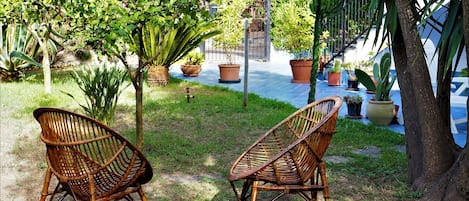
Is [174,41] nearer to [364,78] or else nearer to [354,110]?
[364,78]

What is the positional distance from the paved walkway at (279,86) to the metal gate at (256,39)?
2.78 feet

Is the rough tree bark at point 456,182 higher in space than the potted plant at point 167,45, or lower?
lower

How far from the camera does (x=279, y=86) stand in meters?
9.91

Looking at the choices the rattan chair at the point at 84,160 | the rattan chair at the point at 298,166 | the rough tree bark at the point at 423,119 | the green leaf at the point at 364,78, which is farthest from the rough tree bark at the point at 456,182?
the green leaf at the point at 364,78

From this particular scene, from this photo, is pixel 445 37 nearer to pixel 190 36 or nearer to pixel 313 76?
pixel 313 76

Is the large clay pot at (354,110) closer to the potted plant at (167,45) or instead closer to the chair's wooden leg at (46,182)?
the potted plant at (167,45)

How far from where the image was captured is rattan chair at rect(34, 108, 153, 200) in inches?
115

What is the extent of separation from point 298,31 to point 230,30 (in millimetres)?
1411

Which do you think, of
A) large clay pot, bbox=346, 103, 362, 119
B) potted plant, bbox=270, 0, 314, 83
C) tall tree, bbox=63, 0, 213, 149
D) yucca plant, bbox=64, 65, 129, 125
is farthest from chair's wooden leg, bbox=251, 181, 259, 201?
potted plant, bbox=270, 0, 314, 83

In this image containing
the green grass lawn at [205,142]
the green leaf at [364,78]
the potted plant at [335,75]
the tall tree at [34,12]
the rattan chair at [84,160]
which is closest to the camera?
the rattan chair at [84,160]

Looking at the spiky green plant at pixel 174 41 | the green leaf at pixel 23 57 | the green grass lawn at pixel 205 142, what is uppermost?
the spiky green plant at pixel 174 41

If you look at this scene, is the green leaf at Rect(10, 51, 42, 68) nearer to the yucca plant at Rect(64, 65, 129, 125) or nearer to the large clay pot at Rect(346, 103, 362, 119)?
the yucca plant at Rect(64, 65, 129, 125)

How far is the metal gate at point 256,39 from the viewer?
46.5 ft

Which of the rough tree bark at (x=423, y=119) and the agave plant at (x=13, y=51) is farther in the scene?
the agave plant at (x=13, y=51)
